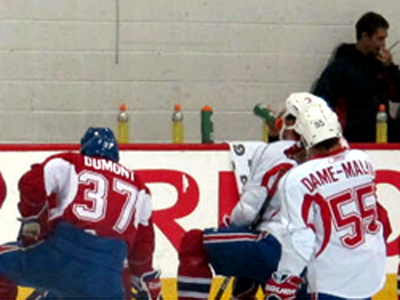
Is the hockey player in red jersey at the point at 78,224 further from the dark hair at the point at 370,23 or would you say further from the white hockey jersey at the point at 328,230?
the dark hair at the point at 370,23

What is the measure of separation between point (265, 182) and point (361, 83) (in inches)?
131

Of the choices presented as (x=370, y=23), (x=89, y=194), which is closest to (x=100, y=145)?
(x=89, y=194)

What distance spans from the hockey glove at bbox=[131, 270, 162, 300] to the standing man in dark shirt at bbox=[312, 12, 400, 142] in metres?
3.00

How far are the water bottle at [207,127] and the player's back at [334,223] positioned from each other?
3.51 metres

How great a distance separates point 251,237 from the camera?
6402 millimetres

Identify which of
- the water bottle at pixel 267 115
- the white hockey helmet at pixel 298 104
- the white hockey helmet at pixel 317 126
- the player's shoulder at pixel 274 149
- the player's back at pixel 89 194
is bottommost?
the player's back at pixel 89 194

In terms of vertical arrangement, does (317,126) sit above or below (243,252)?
above

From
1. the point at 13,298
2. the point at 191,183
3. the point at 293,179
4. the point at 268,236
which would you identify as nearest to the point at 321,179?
the point at 293,179

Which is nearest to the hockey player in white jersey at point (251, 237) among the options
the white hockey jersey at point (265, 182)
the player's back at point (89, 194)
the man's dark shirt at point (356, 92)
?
the white hockey jersey at point (265, 182)

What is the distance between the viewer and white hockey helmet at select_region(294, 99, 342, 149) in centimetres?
569

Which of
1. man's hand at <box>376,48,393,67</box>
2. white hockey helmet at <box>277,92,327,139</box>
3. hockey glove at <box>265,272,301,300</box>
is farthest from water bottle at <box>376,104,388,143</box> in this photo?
hockey glove at <box>265,272,301,300</box>

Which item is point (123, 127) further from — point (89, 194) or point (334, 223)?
point (334, 223)

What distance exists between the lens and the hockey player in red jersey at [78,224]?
5.98 m

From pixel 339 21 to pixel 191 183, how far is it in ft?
7.08
